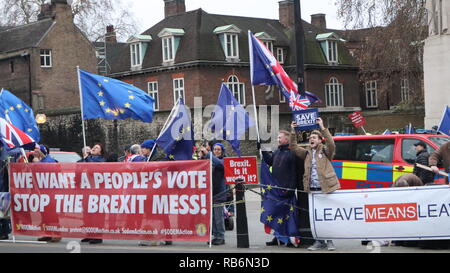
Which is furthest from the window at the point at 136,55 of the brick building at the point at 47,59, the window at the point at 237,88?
the window at the point at 237,88

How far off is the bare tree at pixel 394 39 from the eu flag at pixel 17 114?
90.9ft

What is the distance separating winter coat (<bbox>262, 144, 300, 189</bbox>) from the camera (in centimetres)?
1235

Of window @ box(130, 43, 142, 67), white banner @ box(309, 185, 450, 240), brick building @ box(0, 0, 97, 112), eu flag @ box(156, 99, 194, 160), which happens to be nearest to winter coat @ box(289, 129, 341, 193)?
white banner @ box(309, 185, 450, 240)

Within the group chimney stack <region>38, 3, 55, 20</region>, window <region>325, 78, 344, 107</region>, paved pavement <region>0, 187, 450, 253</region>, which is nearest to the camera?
paved pavement <region>0, 187, 450, 253</region>

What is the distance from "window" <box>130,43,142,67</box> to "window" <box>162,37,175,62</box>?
2739 millimetres

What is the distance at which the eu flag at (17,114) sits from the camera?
14.3 meters

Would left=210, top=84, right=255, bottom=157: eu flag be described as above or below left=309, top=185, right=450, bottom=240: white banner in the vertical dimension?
above

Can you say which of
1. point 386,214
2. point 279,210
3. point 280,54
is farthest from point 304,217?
point 280,54

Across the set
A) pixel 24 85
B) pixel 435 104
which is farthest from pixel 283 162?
pixel 24 85

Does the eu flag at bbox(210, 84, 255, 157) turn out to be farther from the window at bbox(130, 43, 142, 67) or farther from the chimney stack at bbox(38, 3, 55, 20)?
the chimney stack at bbox(38, 3, 55, 20)

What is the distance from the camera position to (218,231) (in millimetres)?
13008

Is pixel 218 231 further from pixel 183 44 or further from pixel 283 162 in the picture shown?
pixel 183 44

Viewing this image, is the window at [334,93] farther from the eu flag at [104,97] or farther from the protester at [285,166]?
the protester at [285,166]

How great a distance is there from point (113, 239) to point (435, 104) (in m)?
13.7
